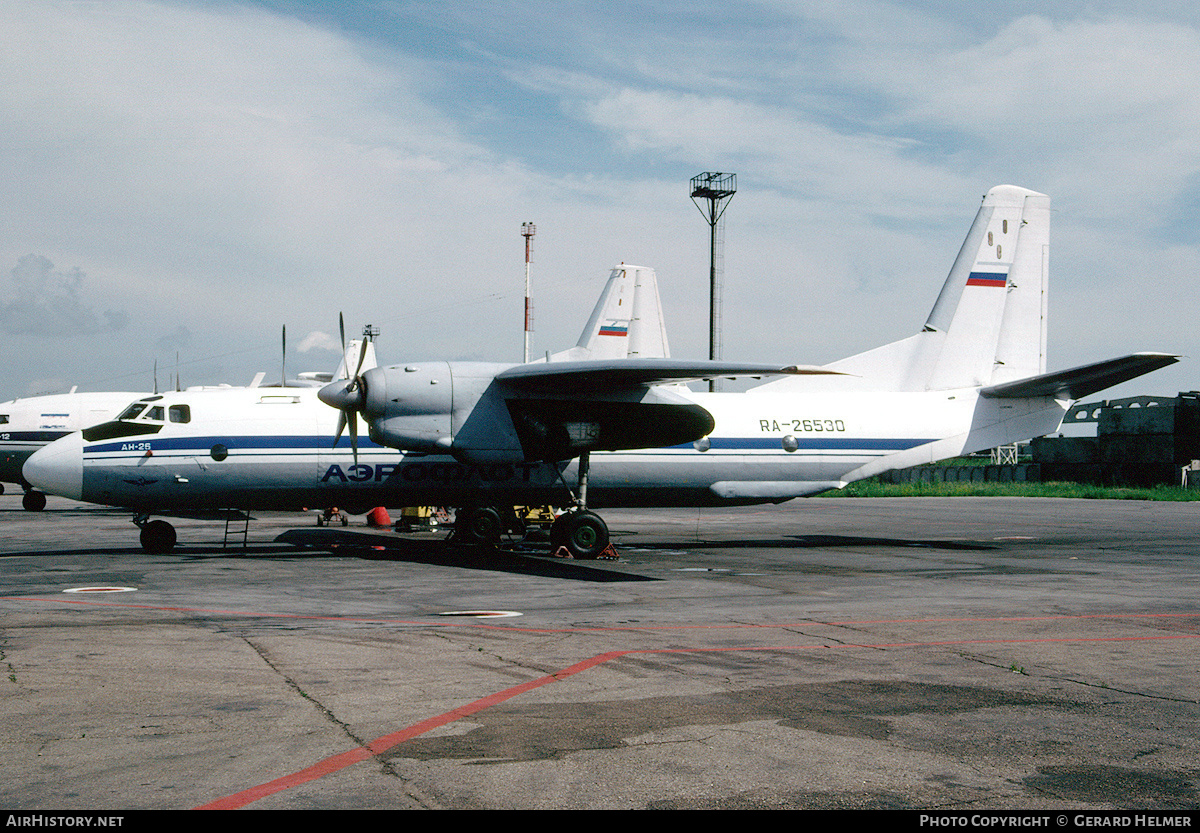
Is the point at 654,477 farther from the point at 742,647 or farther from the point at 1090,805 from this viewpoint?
the point at 1090,805

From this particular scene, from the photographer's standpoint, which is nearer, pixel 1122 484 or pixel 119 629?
pixel 119 629

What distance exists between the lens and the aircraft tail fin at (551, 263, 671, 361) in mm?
36000

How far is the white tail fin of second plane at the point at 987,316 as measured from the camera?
992 inches

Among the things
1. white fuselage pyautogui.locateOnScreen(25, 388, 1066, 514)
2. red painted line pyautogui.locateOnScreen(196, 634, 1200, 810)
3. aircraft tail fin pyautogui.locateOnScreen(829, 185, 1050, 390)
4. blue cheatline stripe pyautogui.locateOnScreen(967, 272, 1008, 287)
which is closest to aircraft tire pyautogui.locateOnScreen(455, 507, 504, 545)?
white fuselage pyautogui.locateOnScreen(25, 388, 1066, 514)

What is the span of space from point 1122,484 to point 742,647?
6459 centimetres

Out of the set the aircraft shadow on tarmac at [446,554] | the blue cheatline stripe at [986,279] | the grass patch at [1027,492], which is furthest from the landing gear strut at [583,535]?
the grass patch at [1027,492]

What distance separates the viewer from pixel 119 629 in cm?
1099

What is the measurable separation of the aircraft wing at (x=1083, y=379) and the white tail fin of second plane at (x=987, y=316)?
3.63 feet

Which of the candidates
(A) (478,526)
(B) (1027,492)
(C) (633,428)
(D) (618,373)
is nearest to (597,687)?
(D) (618,373)

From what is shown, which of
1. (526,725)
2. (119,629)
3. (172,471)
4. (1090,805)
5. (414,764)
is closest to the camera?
(1090,805)

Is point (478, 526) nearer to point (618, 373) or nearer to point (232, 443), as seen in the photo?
point (232, 443)

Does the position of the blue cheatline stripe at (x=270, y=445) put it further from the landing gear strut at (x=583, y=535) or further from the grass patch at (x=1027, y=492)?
the grass patch at (x=1027, y=492)

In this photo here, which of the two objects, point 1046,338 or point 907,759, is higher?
point 1046,338

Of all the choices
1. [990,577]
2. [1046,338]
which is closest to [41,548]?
[990,577]
